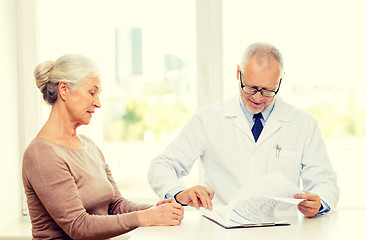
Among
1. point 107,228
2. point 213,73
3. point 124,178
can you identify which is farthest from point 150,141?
point 107,228

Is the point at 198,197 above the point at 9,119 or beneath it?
beneath

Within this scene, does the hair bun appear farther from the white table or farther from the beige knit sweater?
the white table

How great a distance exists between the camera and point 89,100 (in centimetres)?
218

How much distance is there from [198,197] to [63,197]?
1.55ft

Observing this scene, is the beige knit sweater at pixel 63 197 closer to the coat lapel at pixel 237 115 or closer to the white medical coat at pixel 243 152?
the white medical coat at pixel 243 152

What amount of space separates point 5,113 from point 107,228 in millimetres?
1391

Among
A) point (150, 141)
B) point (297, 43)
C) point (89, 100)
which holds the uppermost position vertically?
point (297, 43)

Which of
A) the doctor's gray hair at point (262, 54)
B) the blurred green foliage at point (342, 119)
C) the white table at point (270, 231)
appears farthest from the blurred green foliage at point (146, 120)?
the white table at point (270, 231)

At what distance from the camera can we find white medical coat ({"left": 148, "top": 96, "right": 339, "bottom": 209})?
2301 mm

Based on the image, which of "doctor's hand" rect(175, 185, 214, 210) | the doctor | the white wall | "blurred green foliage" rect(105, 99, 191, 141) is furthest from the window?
"doctor's hand" rect(175, 185, 214, 210)

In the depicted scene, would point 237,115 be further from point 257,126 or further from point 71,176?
point 71,176

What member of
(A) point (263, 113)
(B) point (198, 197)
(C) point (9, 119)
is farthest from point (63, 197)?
(C) point (9, 119)

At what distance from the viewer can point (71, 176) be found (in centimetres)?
201

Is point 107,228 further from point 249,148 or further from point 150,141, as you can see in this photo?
point 150,141
